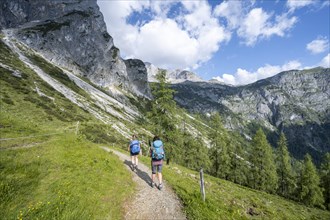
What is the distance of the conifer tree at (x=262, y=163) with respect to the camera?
50.0 metres

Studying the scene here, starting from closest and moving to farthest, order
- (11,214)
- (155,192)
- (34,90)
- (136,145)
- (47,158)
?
1. (11,214)
2. (155,192)
3. (47,158)
4. (136,145)
5. (34,90)

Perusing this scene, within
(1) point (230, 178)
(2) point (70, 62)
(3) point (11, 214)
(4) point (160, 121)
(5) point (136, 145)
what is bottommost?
(1) point (230, 178)

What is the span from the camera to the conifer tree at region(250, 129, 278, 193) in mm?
50031

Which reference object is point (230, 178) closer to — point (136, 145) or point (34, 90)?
point (136, 145)

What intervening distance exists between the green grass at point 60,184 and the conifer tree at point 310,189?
4823cm

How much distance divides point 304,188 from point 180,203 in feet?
158

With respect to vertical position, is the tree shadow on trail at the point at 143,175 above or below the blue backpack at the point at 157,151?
below

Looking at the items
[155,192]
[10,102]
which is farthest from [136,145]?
[10,102]

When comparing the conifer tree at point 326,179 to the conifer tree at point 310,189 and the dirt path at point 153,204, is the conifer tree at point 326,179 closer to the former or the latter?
the conifer tree at point 310,189

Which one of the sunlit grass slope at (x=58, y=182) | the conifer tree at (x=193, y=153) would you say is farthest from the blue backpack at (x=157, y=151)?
the conifer tree at (x=193, y=153)

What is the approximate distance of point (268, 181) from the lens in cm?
5069

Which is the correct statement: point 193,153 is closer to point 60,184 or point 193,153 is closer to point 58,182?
point 58,182

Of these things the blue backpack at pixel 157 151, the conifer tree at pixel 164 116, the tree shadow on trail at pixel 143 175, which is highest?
the conifer tree at pixel 164 116

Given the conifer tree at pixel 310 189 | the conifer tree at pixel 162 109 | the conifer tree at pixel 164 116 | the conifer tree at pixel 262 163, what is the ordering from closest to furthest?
the conifer tree at pixel 164 116 → the conifer tree at pixel 162 109 → the conifer tree at pixel 310 189 → the conifer tree at pixel 262 163
